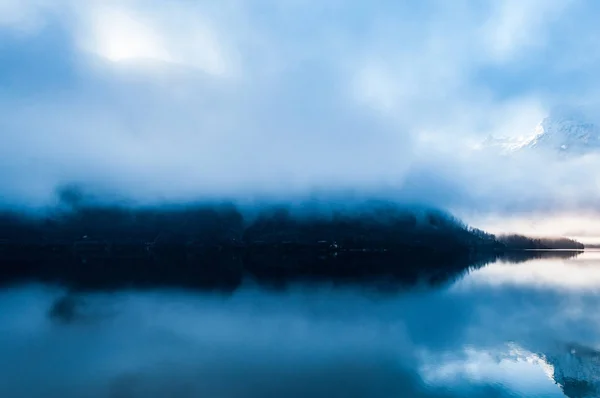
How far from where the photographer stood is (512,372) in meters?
24.5

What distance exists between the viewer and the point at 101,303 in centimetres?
4853

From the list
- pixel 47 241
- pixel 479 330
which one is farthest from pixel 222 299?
pixel 47 241

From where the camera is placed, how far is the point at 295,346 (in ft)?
100.0

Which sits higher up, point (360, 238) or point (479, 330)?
point (360, 238)

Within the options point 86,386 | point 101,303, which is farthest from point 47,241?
point 86,386

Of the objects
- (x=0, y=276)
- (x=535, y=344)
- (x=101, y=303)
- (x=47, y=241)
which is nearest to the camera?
(x=535, y=344)

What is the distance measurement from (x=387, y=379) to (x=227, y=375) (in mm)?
8975

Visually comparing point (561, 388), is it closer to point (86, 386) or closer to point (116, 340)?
point (86, 386)

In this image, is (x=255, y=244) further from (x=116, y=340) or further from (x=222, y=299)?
(x=116, y=340)

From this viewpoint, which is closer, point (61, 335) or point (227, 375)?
point (227, 375)

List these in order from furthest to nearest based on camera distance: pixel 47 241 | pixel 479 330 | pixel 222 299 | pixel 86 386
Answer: pixel 47 241
pixel 222 299
pixel 479 330
pixel 86 386

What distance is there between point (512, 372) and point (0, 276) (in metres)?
87.0

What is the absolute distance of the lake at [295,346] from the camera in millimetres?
21859

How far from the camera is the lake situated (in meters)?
21.9
